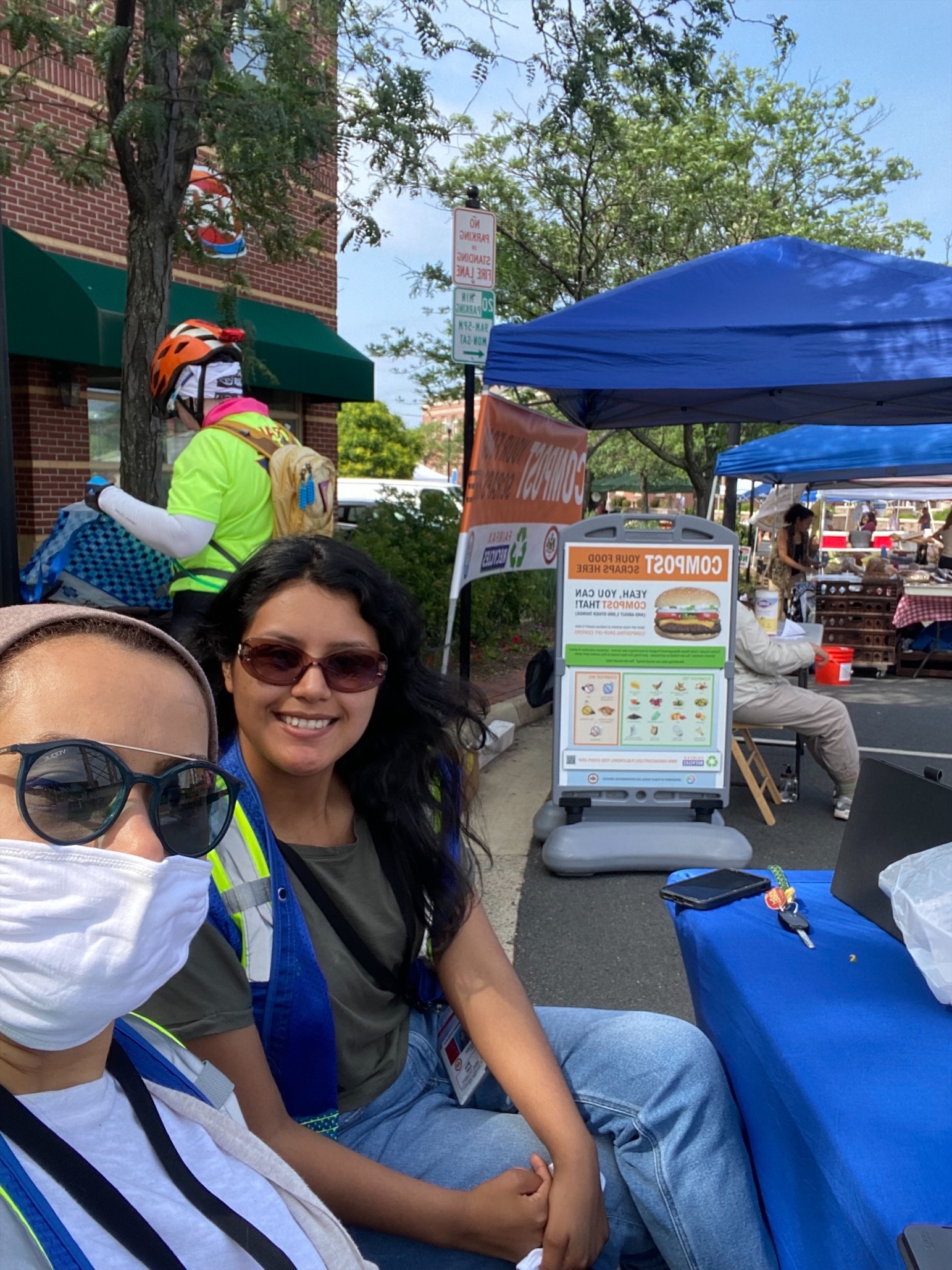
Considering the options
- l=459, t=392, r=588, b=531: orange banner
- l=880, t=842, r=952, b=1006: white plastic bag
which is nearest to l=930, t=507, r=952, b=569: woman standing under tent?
l=459, t=392, r=588, b=531: orange banner

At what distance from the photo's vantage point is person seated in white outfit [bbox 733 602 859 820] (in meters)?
5.25

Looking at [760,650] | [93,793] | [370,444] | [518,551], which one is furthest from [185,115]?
[370,444]

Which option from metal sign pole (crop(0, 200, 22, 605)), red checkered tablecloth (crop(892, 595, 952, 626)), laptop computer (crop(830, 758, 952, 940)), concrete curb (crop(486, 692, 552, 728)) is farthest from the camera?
red checkered tablecloth (crop(892, 595, 952, 626))

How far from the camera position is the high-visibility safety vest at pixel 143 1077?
892 mm

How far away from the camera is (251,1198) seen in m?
1.14

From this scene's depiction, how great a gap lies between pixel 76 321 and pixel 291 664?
8933 mm

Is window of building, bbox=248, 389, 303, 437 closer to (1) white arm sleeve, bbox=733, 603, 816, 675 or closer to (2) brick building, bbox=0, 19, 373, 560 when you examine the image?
(2) brick building, bbox=0, 19, 373, 560

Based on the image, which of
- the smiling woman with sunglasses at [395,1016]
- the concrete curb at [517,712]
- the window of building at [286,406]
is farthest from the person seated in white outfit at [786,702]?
the window of building at [286,406]

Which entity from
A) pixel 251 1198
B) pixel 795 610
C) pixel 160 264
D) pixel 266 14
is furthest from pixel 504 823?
pixel 795 610

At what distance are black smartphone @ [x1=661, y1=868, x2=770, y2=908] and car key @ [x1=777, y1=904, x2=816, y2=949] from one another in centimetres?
11

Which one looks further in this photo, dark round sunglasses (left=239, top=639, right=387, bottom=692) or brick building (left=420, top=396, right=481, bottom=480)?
brick building (left=420, top=396, right=481, bottom=480)

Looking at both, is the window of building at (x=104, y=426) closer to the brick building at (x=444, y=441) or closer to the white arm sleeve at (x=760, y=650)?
the white arm sleeve at (x=760, y=650)

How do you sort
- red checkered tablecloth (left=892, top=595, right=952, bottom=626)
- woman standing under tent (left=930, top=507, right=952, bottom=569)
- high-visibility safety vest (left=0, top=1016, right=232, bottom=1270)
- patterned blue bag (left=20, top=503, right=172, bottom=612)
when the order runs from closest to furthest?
high-visibility safety vest (left=0, top=1016, right=232, bottom=1270) → patterned blue bag (left=20, top=503, right=172, bottom=612) → red checkered tablecloth (left=892, top=595, right=952, bottom=626) → woman standing under tent (left=930, top=507, right=952, bottom=569)

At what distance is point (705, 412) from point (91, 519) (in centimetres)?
477
